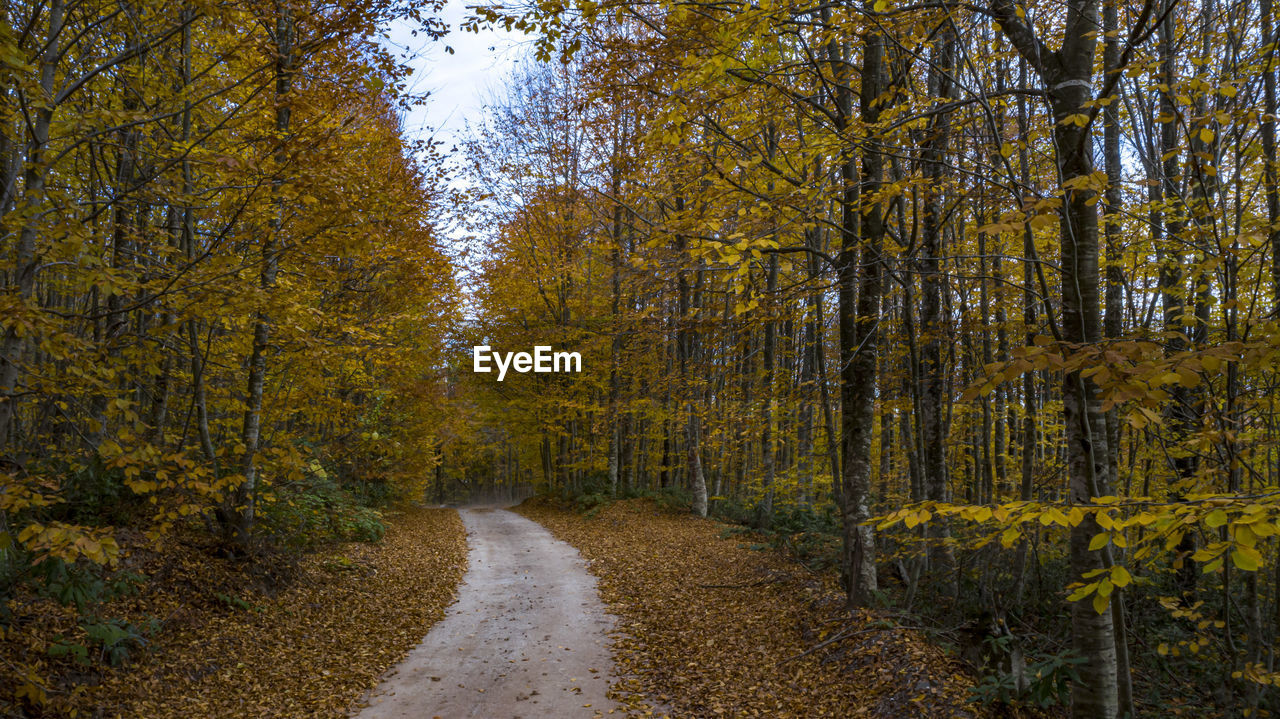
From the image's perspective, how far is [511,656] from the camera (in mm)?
7145

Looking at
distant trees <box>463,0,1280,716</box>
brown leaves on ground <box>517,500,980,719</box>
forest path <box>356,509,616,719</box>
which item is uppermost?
distant trees <box>463,0,1280,716</box>

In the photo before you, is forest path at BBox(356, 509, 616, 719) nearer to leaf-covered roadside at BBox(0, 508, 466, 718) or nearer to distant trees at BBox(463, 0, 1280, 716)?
leaf-covered roadside at BBox(0, 508, 466, 718)

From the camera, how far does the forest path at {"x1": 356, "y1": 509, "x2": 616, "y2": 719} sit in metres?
5.87

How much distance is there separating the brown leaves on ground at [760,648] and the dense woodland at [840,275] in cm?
60

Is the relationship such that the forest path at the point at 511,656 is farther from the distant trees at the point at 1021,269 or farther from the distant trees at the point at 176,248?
the distant trees at the point at 1021,269

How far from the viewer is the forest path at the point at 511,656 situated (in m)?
5.87

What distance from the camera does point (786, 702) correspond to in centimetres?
563

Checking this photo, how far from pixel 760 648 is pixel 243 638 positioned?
18.3 feet

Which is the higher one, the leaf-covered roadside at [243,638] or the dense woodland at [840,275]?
the dense woodland at [840,275]

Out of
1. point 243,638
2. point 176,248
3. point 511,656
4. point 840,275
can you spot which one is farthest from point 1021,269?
point 243,638

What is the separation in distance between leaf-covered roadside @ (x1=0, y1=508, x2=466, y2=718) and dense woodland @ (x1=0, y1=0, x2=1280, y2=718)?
1.92 ft

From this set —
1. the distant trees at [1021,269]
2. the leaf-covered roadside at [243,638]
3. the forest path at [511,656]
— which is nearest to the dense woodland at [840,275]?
the distant trees at [1021,269]

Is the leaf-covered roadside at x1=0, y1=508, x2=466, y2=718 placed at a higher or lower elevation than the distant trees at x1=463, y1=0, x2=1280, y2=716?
lower

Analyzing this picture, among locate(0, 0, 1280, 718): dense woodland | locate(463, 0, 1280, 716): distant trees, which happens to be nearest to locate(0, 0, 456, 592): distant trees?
locate(0, 0, 1280, 718): dense woodland
